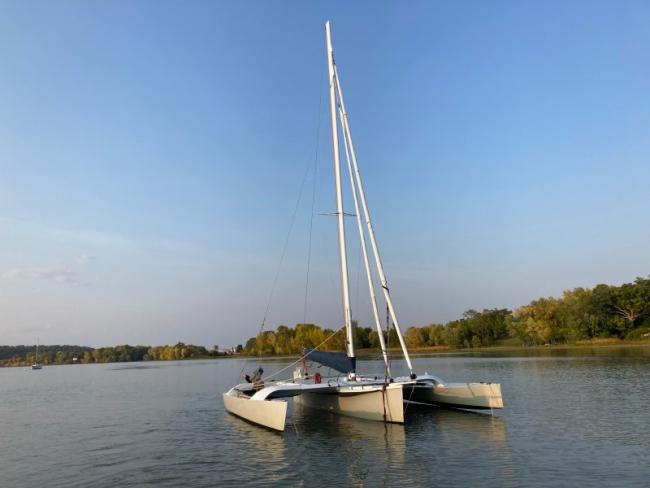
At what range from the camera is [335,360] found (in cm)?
2169

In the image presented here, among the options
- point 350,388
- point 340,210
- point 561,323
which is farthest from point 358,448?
point 561,323

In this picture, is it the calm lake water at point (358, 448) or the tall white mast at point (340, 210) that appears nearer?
the calm lake water at point (358, 448)

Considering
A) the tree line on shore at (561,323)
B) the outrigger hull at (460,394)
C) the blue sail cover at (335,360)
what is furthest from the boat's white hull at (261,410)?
the tree line on shore at (561,323)

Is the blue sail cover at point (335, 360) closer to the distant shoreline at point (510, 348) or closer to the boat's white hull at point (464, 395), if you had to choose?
the boat's white hull at point (464, 395)

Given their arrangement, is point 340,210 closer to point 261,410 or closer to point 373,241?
point 373,241

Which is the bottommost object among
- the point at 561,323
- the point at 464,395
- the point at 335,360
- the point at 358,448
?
the point at 358,448

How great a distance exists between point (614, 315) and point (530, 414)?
263 ft

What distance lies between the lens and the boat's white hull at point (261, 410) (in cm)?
1783

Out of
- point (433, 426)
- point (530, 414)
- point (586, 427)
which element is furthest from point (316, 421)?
point (586, 427)

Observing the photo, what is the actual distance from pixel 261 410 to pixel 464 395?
336 inches

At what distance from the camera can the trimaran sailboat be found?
61.9 ft

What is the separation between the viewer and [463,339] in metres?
116

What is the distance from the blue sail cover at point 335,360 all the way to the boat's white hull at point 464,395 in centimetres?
288

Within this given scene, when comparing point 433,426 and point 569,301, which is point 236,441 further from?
point 569,301
